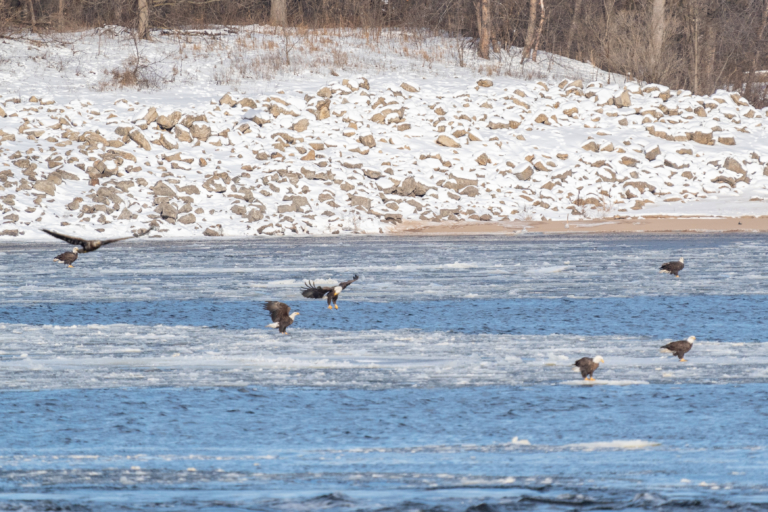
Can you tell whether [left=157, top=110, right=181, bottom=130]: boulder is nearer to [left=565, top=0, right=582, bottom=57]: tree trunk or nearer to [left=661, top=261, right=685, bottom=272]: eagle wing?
[left=565, top=0, right=582, bottom=57]: tree trunk

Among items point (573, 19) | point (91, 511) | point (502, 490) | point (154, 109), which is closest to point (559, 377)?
point (502, 490)

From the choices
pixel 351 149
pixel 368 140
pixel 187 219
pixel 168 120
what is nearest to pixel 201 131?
pixel 168 120

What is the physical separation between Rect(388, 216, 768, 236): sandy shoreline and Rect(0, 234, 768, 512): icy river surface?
9.49 metres

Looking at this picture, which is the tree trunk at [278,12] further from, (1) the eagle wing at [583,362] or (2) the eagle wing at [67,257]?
(1) the eagle wing at [583,362]

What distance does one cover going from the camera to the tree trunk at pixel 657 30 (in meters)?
35.2

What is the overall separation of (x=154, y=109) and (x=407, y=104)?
784 cm

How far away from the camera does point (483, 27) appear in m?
35.9

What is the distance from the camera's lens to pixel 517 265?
51.5ft

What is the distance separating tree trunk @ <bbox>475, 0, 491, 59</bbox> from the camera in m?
35.3

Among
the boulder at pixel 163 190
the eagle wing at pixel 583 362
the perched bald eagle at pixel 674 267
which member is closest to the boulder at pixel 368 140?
the boulder at pixel 163 190

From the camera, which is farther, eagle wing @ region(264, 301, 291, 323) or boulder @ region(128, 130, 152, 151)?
boulder @ region(128, 130, 152, 151)

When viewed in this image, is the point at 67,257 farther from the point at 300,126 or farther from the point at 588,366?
the point at 300,126

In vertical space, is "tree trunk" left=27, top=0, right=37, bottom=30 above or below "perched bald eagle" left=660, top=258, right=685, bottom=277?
above

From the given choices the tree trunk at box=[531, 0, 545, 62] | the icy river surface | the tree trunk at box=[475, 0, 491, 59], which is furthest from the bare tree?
the icy river surface
